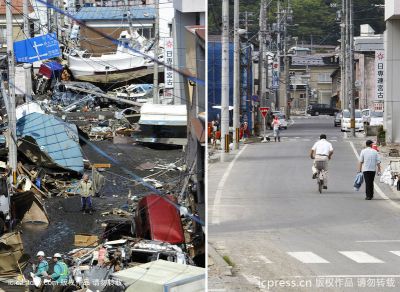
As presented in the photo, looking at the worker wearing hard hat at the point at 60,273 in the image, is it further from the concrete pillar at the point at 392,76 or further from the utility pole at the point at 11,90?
the concrete pillar at the point at 392,76

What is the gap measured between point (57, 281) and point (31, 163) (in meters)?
6.91

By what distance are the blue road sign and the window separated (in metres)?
35.7

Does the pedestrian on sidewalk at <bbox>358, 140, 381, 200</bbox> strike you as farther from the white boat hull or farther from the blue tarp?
the blue tarp

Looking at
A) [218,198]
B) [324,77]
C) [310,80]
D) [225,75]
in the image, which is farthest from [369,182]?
[324,77]

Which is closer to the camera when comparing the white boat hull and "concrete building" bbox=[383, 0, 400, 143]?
the white boat hull

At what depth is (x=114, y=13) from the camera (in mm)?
15781

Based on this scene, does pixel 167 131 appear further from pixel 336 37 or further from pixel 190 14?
pixel 336 37

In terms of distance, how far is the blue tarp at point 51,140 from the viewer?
1493 cm

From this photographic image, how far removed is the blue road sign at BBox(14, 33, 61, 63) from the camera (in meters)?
9.85

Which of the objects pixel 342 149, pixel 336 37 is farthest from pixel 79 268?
pixel 336 37

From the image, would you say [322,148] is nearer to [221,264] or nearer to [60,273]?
[221,264]

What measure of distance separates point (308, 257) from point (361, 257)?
0.49m

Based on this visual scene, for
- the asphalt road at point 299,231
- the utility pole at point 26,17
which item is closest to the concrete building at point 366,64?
the asphalt road at point 299,231

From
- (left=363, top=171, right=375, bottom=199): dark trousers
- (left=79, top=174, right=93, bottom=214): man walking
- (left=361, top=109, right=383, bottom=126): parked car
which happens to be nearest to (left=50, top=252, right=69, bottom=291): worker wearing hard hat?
(left=79, top=174, right=93, bottom=214): man walking
